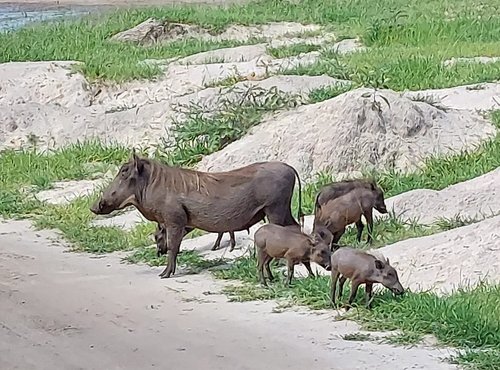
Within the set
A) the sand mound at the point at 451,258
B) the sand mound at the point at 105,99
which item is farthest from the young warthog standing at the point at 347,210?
the sand mound at the point at 105,99

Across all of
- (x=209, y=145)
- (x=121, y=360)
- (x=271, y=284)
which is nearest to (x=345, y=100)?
(x=209, y=145)

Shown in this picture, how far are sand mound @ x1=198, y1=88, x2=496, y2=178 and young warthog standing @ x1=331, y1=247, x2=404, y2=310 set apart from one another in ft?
13.4

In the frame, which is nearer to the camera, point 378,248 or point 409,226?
point 378,248

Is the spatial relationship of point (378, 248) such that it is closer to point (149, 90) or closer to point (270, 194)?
point (270, 194)

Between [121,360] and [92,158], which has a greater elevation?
[121,360]

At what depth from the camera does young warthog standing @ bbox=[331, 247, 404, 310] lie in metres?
6.84

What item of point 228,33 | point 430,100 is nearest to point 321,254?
point 430,100

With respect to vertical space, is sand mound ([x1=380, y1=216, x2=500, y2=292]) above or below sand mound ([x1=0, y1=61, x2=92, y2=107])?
above

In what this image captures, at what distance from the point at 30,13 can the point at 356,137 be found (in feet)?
57.3

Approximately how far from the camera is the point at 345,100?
1154 centimetres

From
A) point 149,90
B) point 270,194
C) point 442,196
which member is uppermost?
point 270,194

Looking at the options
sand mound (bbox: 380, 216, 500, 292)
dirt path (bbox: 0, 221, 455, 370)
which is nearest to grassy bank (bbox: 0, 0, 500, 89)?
sand mound (bbox: 380, 216, 500, 292)

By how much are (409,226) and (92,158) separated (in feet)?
15.2

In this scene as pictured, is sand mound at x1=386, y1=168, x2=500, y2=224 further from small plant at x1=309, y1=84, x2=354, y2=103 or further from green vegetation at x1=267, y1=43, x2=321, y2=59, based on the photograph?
green vegetation at x1=267, y1=43, x2=321, y2=59
